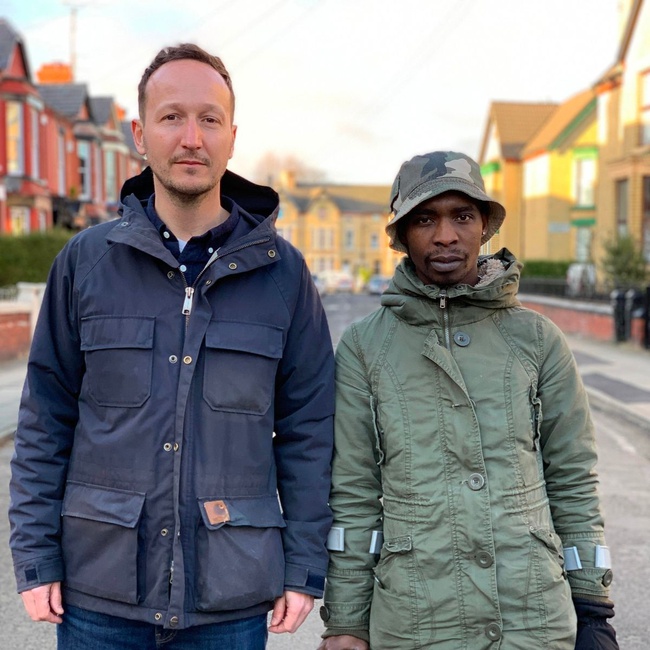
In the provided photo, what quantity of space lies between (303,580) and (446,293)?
0.93 meters

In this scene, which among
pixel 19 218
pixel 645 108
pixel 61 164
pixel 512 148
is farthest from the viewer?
pixel 512 148

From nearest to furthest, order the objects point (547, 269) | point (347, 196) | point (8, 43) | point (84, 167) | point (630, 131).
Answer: point (8, 43), point (630, 131), point (84, 167), point (547, 269), point (347, 196)

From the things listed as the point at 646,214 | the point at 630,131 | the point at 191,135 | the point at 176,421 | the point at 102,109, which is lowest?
the point at 176,421

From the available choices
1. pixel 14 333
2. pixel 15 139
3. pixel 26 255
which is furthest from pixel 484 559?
pixel 15 139

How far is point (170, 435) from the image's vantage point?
7.52 ft

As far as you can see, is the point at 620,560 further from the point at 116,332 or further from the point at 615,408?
the point at 615,408

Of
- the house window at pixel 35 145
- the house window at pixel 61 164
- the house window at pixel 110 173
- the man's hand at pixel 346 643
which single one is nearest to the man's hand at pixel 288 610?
the man's hand at pixel 346 643

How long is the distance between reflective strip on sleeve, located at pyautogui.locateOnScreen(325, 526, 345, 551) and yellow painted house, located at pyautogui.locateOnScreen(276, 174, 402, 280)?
8831 cm

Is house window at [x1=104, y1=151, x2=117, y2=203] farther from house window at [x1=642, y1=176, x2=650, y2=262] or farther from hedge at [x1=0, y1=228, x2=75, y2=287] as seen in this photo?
house window at [x1=642, y1=176, x2=650, y2=262]

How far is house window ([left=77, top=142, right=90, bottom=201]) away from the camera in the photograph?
35.5 metres

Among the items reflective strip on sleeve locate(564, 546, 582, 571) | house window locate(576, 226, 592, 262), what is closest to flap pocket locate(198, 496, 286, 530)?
reflective strip on sleeve locate(564, 546, 582, 571)

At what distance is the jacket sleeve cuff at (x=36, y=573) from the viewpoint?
91.3 inches

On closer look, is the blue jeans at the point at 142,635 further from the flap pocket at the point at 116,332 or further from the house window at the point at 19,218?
the house window at the point at 19,218

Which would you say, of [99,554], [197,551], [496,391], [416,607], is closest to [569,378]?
[496,391]
